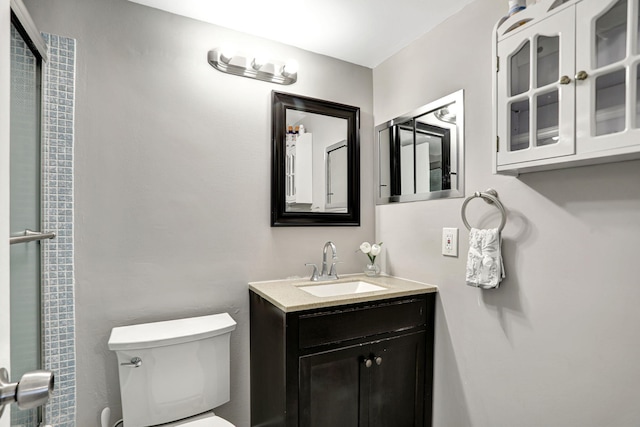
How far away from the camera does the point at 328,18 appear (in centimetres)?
171

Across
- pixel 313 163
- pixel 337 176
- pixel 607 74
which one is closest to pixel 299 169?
pixel 313 163

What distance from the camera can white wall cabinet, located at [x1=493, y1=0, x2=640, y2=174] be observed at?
0.93 metres

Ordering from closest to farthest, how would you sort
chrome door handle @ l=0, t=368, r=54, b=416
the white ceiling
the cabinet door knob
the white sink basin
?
chrome door handle @ l=0, t=368, r=54, b=416 < the cabinet door knob < the white ceiling < the white sink basin

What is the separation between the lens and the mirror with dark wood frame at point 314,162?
6.25 ft

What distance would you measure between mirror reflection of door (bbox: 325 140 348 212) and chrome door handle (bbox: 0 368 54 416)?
167cm

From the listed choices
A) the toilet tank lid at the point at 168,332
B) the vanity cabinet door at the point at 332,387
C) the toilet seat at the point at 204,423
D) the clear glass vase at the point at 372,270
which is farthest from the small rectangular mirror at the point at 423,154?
the toilet seat at the point at 204,423

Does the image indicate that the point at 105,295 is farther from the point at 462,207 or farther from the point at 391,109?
the point at 391,109

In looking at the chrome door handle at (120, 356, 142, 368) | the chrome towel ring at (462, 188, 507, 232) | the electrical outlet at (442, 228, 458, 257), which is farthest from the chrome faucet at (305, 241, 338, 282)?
the chrome door handle at (120, 356, 142, 368)

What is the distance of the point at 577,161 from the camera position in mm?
1051

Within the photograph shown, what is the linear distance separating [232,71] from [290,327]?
137 centimetres

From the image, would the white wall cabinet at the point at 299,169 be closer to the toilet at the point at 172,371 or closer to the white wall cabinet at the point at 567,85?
the toilet at the point at 172,371

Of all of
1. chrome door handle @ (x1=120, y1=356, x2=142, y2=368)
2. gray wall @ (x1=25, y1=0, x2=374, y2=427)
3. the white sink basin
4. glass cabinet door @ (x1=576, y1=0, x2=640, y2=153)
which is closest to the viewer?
glass cabinet door @ (x1=576, y1=0, x2=640, y2=153)

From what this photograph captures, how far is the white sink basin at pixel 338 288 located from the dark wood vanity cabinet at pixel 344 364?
276mm

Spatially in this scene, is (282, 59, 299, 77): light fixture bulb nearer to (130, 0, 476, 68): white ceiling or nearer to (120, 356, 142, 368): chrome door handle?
(130, 0, 476, 68): white ceiling
